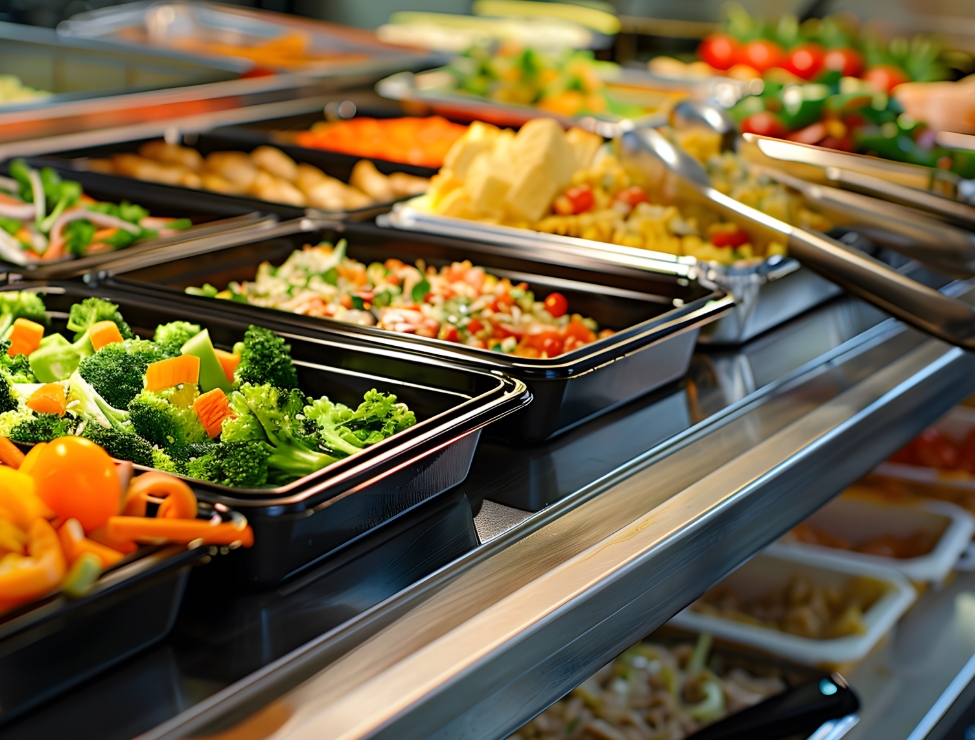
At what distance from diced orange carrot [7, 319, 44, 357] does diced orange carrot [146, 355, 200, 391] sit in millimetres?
218

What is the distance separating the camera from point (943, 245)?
5.55ft

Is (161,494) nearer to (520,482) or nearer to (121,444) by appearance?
(121,444)

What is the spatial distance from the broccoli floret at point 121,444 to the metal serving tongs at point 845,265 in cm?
104

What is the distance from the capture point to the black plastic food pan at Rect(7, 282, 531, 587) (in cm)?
86

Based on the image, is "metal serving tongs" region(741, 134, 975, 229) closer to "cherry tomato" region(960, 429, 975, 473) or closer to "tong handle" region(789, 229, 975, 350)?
"tong handle" region(789, 229, 975, 350)

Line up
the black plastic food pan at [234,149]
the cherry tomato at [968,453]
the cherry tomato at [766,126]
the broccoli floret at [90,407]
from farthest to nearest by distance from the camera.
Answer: the cherry tomato at [766,126] → the cherry tomato at [968,453] → the black plastic food pan at [234,149] → the broccoli floret at [90,407]

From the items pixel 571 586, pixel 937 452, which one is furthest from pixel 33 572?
pixel 937 452

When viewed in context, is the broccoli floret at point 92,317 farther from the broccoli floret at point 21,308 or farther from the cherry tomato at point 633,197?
the cherry tomato at point 633,197

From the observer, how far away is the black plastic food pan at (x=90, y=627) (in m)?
0.69

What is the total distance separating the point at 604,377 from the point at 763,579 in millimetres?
1001

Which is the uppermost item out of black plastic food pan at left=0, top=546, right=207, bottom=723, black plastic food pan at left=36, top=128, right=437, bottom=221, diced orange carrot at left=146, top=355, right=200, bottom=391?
black plastic food pan at left=36, top=128, right=437, bottom=221

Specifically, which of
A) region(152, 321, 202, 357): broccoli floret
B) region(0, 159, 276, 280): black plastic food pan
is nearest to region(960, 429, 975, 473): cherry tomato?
region(0, 159, 276, 280): black plastic food pan

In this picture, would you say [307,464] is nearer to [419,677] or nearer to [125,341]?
[419,677]

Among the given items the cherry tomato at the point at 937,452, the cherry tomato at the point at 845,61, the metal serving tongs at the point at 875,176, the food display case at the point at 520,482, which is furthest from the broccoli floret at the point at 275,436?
the cherry tomato at the point at 845,61
